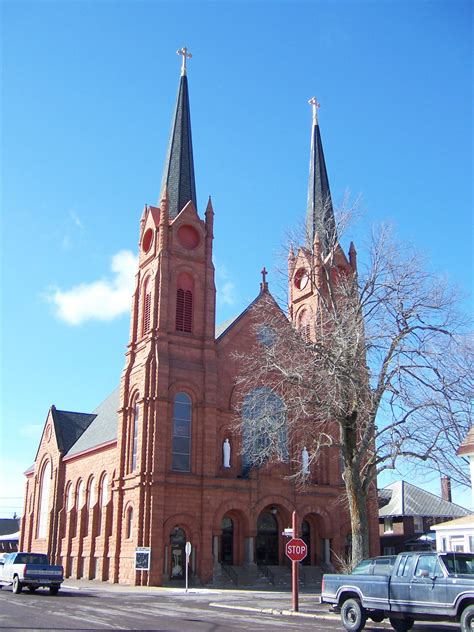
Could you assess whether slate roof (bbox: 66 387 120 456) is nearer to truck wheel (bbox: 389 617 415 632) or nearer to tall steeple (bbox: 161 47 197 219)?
tall steeple (bbox: 161 47 197 219)

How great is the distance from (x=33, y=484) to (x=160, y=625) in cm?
4924

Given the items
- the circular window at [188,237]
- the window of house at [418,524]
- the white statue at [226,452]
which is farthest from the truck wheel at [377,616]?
A: the window of house at [418,524]

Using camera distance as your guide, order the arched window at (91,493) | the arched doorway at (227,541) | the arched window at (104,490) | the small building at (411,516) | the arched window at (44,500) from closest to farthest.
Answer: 1. the arched doorway at (227,541)
2. the arched window at (104,490)
3. the arched window at (91,493)
4. the small building at (411,516)
5. the arched window at (44,500)

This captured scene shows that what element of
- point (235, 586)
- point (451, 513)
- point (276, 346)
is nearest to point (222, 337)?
point (235, 586)

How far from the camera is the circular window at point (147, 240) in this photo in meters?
45.2

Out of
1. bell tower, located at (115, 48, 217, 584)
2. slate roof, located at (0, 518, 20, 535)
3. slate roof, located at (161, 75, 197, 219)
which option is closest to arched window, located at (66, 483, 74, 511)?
bell tower, located at (115, 48, 217, 584)

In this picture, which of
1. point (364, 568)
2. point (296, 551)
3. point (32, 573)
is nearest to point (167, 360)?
point (32, 573)

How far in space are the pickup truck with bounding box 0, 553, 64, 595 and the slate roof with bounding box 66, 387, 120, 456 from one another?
16733 mm

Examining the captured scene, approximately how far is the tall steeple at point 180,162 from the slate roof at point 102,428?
51.8 ft

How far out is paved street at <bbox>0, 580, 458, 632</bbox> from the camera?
636 inches

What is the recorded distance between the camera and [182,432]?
130 ft

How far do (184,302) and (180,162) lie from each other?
10.2 metres

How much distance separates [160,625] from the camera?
16.4 meters

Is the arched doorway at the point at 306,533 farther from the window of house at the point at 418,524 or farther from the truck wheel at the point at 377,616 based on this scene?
the truck wheel at the point at 377,616
